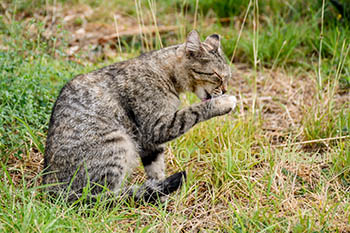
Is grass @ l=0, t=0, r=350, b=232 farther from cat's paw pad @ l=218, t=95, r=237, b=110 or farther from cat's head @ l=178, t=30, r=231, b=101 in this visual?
cat's head @ l=178, t=30, r=231, b=101

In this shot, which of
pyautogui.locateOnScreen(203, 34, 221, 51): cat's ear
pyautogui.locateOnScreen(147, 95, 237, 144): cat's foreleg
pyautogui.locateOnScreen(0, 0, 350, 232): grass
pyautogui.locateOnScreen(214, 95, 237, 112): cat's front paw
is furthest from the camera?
pyautogui.locateOnScreen(203, 34, 221, 51): cat's ear

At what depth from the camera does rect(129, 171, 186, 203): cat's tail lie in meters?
3.40

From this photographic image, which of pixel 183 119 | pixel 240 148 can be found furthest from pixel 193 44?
pixel 240 148

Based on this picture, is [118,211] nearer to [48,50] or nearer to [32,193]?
[32,193]

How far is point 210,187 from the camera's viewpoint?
3.75m

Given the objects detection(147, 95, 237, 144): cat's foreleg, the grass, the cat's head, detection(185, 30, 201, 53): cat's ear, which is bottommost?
the grass

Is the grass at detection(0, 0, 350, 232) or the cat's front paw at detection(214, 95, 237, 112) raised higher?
the cat's front paw at detection(214, 95, 237, 112)

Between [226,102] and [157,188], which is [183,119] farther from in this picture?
[157,188]

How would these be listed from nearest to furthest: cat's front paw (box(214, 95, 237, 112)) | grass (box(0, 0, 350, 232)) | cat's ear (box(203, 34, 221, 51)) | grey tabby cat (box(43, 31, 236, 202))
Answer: grass (box(0, 0, 350, 232)) < grey tabby cat (box(43, 31, 236, 202)) < cat's front paw (box(214, 95, 237, 112)) < cat's ear (box(203, 34, 221, 51))

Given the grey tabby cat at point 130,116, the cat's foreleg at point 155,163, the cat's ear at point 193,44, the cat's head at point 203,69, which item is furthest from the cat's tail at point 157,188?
the cat's ear at point 193,44

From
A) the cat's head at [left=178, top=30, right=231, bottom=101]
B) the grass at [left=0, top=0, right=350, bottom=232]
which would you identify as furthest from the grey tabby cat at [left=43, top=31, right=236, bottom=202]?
the grass at [left=0, top=0, right=350, bottom=232]

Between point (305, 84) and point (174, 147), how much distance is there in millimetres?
2160

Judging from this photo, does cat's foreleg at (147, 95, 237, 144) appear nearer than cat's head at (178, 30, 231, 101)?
Yes

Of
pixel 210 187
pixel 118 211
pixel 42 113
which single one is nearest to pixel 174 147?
pixel 210 187
